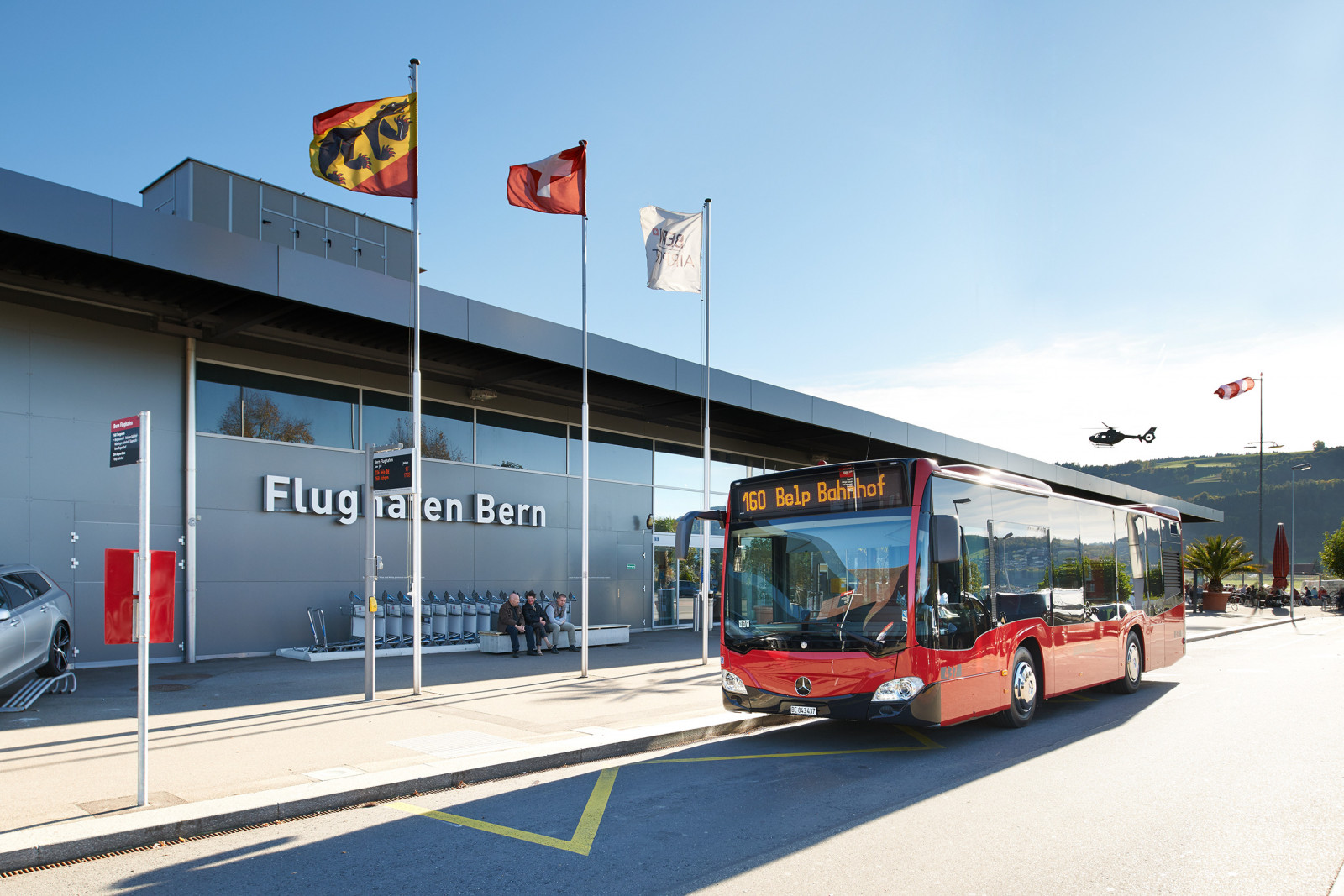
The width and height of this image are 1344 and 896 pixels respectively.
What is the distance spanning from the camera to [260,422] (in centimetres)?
1788

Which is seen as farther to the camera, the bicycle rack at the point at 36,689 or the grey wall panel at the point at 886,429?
the grey wall panel at the point at 886,429

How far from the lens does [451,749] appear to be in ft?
28.4

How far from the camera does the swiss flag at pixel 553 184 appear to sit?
15102mm

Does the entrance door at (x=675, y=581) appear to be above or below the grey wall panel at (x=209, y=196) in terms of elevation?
below

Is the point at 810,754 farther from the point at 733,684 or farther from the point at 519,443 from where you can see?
the point at 519,443

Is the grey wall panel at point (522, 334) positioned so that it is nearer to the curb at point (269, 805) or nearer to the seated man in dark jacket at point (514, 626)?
the seated man in dark jacket at point (514, 626)

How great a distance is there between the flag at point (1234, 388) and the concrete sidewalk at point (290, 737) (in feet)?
125

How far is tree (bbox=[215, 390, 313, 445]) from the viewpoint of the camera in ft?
57.3

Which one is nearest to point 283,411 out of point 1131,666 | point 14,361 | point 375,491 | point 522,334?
point 14,361

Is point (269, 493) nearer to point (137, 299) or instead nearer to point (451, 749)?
point (137, 299)

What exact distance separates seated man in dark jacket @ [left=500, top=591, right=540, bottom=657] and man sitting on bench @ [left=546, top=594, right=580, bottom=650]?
686mm

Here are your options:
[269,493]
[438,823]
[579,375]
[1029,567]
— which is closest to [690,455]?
[579,375]

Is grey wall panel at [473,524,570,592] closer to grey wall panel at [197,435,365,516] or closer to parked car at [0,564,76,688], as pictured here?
grey wall panel at [197,435,365,516]

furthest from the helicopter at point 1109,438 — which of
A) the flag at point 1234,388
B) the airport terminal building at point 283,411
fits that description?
the airport terminal building at point 283,411
